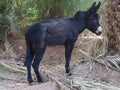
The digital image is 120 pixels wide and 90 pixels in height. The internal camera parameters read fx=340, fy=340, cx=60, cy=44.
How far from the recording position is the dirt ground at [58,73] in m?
5.03

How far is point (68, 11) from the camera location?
7160 mm

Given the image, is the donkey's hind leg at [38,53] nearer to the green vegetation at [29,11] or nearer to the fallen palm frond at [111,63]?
the fallen palm frond at [111,63]

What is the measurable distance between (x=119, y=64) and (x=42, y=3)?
223 centimetres

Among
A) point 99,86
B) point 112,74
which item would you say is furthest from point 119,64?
point 99,86

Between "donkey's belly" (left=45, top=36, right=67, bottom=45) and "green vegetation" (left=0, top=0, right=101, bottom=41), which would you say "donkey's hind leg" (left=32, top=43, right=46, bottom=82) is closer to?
"donkey's belly" (left=45, top=36, right=67, bottom=45)

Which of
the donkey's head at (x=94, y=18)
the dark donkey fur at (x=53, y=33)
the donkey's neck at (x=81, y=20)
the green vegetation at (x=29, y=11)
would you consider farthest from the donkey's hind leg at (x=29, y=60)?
the green vegetation at (x=29, y=11)

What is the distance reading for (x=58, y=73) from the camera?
5.47 m

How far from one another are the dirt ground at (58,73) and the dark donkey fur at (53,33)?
207 millimetres

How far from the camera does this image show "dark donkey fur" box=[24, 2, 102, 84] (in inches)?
190

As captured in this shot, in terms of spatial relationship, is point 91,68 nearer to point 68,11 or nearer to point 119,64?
point 119,64

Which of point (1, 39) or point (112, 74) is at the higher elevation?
point (1, 39)

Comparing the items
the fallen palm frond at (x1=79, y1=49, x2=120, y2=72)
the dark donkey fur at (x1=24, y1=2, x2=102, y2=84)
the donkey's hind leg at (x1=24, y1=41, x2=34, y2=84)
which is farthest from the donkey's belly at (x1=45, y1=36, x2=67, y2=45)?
the fallen palm frond at (x1=79, y1=49, x2=120, y2=72)

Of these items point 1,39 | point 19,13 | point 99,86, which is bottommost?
point 99,86

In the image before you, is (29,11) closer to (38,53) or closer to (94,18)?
(94,18)
